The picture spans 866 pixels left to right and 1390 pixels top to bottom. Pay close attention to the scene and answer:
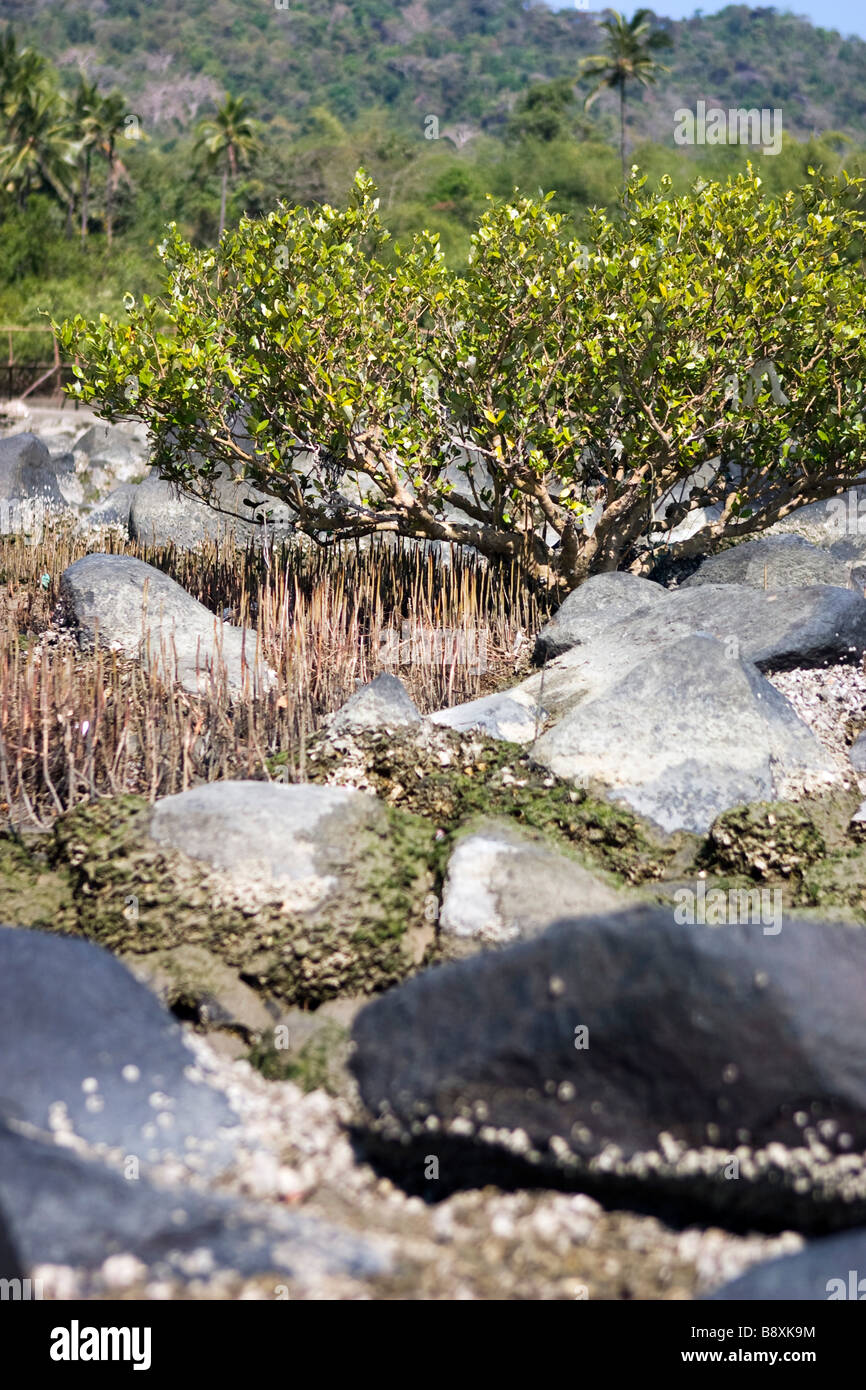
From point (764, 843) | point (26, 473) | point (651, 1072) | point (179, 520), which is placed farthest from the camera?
point (26, 473)

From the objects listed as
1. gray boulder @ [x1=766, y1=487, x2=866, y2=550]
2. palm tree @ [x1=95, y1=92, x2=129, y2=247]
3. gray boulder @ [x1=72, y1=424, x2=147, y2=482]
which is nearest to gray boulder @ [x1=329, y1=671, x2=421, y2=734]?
gray boulder @ [x1=766, y1=487, x2=866, y2=550]

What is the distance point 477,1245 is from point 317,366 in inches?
237

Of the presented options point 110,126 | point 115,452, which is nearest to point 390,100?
point 110,126

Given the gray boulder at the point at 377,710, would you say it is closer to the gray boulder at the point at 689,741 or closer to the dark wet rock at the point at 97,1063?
the gray boulder at the point at 689,741

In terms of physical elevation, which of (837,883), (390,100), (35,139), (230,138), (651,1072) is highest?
(390,100)

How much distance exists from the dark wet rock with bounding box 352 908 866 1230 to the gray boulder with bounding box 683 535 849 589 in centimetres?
546

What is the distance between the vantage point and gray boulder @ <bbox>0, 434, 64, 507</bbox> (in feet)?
43.5

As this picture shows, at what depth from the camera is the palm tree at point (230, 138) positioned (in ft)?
161

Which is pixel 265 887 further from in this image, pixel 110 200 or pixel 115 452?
pixel 110 200

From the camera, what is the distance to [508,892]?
14.4 feet

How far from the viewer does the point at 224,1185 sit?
3.12 m

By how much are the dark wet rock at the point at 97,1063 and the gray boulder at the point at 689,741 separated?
2.60 m

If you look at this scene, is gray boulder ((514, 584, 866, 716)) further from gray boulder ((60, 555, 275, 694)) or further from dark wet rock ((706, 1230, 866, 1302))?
dark wet rock ((706, 1230, 866, 1302))

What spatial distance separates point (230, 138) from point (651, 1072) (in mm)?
54020
